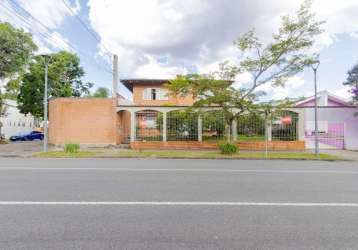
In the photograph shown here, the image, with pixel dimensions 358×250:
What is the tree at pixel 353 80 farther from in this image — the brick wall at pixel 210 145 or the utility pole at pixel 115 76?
the utility pole at pixel 115 76

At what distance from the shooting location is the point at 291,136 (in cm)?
1848

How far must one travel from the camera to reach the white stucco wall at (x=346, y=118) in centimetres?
1891

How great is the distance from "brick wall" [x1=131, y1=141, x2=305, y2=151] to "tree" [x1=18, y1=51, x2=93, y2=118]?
1903cm

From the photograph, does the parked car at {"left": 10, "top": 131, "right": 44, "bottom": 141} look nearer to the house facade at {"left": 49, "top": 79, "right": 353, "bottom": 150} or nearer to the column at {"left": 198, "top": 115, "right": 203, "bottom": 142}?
the house facade at {"left": 49, "top": 79, "right": 353, "bottom": 150}

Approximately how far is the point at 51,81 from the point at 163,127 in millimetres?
20573

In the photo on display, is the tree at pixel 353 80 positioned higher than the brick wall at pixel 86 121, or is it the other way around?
the tree at pixel 353 80

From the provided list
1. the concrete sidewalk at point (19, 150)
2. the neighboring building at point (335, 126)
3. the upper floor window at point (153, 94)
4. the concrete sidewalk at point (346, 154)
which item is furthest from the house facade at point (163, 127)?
the upper floor window at point (153, 94)

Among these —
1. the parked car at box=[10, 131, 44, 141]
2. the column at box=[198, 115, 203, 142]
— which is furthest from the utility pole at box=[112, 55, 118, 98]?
the parked car at box=[10, 131, 44, 141]

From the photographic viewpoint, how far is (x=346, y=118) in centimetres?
1894

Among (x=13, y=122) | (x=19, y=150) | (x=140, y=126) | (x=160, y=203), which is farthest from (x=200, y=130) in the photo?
(x=13, y=122)

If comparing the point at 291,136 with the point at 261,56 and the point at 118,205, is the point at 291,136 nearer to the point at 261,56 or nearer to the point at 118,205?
the point at 261,56

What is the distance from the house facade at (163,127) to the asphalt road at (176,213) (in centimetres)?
1069

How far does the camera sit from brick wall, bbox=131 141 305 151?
18.1m

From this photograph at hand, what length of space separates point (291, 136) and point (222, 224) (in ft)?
→ 53.9
